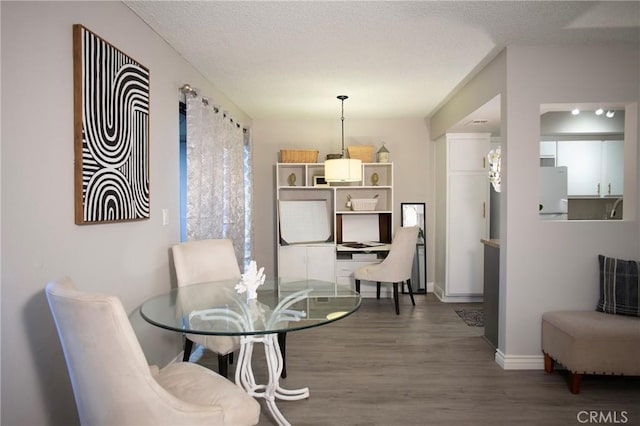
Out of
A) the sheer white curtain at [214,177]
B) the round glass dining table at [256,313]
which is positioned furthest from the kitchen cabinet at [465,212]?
the round glass dining table at [256,313]

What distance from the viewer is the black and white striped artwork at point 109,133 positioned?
1901 mm

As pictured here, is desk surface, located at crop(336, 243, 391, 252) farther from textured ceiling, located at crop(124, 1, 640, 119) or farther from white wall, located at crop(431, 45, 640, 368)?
white wall, located at crop(431, 45, 640, 368)

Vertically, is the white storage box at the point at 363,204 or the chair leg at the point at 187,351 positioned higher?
the white storage box at the point at 363,204

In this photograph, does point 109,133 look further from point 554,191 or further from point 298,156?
point 554,191

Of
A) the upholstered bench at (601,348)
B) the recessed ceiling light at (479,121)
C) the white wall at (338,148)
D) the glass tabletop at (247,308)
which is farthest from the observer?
the white wall at (338,148)

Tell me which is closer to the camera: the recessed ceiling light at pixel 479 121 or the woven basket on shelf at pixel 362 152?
the recessed ceiling light at pixel 479 121

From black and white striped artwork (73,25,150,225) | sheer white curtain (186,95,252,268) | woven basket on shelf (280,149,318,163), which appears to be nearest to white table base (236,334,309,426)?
black and white striped artwork (73,25,150,225)

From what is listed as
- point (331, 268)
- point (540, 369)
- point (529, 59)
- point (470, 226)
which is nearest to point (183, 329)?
point (540, 369)

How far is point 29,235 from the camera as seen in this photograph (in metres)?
1.63

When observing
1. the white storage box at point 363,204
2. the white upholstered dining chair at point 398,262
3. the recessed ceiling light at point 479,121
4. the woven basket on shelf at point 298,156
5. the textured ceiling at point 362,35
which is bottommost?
the white upholstered dining chair at point 398,262

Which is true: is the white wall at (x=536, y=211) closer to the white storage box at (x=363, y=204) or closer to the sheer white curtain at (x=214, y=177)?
the sheer white curtain at (x=214, y=177)

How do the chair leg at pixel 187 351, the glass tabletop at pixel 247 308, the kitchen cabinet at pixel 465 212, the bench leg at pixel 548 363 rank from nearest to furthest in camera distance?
1. the glass tabletop at pixel 247 308
2. the chair leg at pixel 187 351
3. the bench leg at pixel 548 363
4. the kitchen cabinet at pixel 465 212

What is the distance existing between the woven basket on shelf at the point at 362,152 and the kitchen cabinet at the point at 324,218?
0.11 meters

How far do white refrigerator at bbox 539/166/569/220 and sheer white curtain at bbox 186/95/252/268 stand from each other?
3.70 meters
